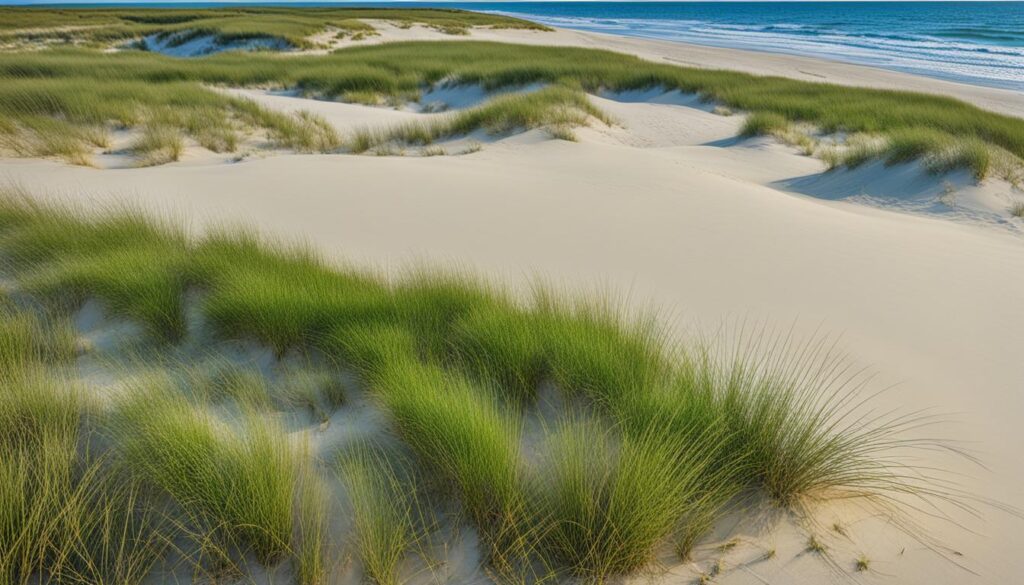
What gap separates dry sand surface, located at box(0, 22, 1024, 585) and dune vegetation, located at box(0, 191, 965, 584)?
0.20 metres

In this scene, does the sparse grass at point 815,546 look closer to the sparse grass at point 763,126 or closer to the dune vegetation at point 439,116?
the dune vegetation at point 439,116

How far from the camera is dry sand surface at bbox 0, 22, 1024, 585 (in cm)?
177

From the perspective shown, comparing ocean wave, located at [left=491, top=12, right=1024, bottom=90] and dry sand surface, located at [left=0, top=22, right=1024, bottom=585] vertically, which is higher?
ocean wave, located at [left=491, top=12, right=1024, bottom=90]

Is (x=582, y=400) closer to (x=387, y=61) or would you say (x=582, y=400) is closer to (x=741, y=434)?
(x=741, y=434)

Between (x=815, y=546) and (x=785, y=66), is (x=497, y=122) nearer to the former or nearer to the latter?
(x=815, y=546)

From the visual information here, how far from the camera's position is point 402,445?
1.96 m

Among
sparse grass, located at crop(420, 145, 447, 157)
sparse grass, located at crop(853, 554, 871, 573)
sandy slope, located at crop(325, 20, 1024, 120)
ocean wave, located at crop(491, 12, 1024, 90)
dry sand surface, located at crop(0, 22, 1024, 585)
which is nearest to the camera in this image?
sparse grass, located at crop(853, 554, 871, 573)

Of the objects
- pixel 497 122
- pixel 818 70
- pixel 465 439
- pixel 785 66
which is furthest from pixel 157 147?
pixel 785 66

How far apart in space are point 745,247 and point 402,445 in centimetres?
348

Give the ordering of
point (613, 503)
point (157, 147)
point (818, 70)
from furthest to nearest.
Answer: point (818, 70)
point (157, 147)
point (613, 503)

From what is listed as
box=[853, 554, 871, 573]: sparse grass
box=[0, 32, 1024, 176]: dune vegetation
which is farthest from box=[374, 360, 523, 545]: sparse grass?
box=[0, 32, 1024, 176]: dune vegetation

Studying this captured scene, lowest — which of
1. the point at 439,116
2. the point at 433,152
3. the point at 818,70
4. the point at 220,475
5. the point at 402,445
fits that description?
the point at 433,152

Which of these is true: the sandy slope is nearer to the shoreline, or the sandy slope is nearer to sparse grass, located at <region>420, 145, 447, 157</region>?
the shoreline

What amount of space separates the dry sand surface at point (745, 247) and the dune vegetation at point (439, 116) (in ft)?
3.07
